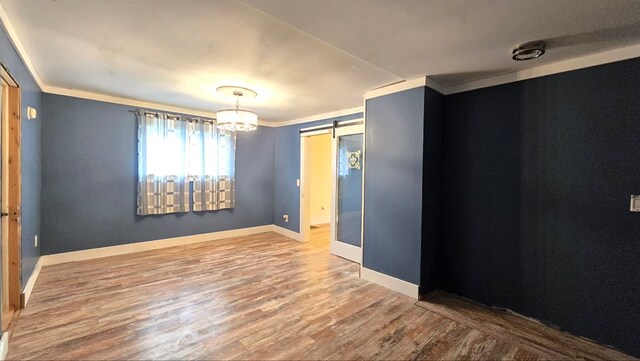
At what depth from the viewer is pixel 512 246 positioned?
8.92ft

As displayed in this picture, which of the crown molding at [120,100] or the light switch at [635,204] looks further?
the crown molding at [120,100]

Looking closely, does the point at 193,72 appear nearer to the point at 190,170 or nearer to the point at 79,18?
the point at 79,18

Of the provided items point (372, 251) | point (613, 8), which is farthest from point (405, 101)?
point (372, 251)

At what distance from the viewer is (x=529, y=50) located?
216 cm

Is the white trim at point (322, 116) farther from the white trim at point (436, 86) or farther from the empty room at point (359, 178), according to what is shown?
the white trim at point (436, 86)

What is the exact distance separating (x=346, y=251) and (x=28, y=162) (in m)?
4.10

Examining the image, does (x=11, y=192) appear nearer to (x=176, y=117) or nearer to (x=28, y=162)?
(x=28, y=162)

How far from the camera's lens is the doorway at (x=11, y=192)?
2.35 m

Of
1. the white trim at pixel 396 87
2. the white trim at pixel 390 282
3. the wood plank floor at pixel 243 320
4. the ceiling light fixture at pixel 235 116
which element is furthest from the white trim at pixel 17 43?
the white trim at pixel 390 282

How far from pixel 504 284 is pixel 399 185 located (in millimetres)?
A: 1458

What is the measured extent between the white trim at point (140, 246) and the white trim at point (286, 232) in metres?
0.08

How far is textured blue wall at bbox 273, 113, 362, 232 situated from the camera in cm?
545

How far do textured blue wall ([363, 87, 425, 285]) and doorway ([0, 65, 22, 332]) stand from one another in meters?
3.56

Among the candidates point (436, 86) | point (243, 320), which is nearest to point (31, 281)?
point (243, 320)
